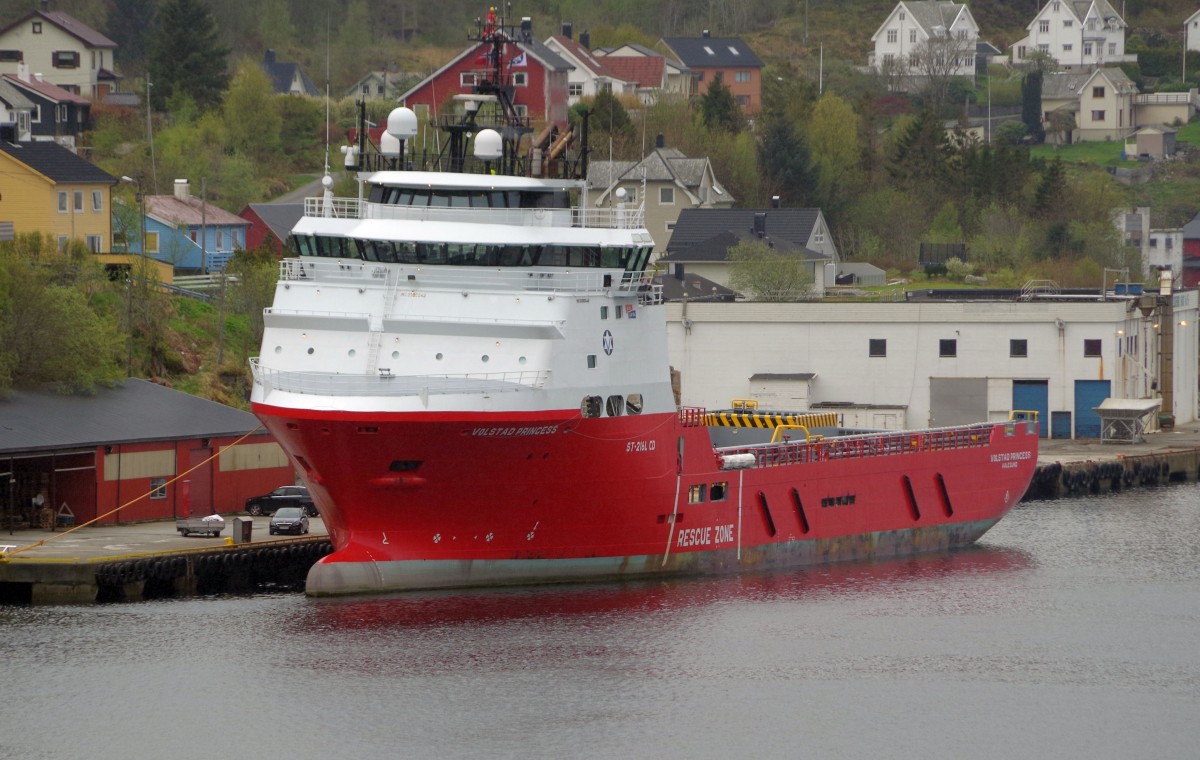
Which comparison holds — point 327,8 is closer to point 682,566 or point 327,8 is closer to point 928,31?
point 928,31

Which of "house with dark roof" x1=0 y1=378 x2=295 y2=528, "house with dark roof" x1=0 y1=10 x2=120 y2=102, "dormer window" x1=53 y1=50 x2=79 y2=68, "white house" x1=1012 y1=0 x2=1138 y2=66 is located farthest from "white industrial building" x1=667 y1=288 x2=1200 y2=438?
"white house" x1=1012 y1=0 x2=1138 y2=66

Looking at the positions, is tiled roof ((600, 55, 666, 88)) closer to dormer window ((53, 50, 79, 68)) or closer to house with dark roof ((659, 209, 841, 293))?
house with dark roof ((659, 209, 841, 293))

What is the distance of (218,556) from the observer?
4159 cm

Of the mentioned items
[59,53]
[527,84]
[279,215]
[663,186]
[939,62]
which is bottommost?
[279,215]

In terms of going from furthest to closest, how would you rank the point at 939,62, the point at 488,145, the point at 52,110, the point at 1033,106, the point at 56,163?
the point at 939,62 < the point at 1033,106 < the point at 52,110 < the point at 56,163 < the point at 488,145

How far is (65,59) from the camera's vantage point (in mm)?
99750

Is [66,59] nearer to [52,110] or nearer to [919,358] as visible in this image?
[52,110]

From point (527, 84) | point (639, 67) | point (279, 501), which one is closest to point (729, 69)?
point (639, 67)

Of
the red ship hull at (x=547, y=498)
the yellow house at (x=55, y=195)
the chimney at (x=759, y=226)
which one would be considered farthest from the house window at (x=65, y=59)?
the red ship hull at (x=547, y=498)

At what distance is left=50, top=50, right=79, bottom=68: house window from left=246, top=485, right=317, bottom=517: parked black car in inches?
2241

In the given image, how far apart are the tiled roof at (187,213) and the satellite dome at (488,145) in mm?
→ 29931

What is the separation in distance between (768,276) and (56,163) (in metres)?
26.6

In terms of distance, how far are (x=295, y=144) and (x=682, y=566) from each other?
59410 mm

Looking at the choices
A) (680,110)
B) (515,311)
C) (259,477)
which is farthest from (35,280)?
(680,110)
